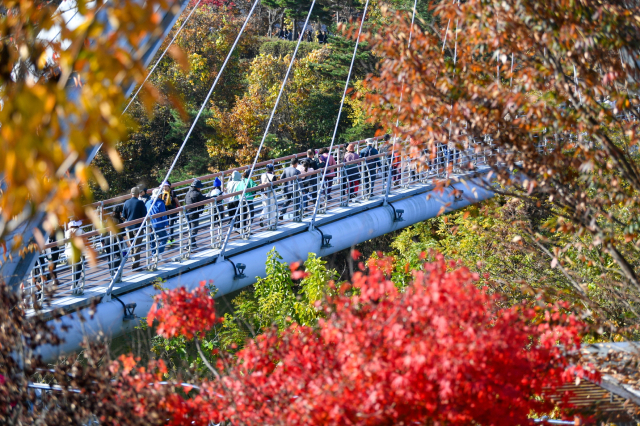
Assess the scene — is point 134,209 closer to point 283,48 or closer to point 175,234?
point 175,234

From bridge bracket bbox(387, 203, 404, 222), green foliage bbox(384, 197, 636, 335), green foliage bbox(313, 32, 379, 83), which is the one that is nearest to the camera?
green foliage bbox(384, 197, 636, 335)

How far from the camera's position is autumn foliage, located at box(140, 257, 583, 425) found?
11.0 feet

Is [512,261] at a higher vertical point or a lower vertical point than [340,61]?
lower

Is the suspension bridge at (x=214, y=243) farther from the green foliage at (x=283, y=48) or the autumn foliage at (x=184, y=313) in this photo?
the green foliage at (x=283, y=48)

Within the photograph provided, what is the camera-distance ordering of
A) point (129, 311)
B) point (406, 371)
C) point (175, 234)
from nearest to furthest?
point (406, 371), point (129, 311), point (175, 234)

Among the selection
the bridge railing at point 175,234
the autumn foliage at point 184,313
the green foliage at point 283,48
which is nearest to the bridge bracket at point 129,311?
the bridge railing at point 175,234

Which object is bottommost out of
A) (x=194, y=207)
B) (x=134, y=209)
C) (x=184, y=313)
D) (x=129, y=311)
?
(x=184, y=313)

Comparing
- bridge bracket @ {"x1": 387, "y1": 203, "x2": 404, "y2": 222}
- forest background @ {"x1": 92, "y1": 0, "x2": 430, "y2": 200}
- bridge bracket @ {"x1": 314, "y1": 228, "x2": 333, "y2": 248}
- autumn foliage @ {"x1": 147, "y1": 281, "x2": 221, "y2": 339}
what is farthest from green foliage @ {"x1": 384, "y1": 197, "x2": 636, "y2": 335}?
forest background @ {"x1": 92, "y1": 0, "x2": 430, "y2": 200}

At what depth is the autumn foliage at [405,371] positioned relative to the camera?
3357mm

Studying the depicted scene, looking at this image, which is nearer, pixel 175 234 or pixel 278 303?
pixel 278 303

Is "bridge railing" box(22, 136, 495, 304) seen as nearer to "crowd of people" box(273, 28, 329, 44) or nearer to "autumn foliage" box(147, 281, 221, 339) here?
"autumn foliage" box(147, 281, 221, 339)

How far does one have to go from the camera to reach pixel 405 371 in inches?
137

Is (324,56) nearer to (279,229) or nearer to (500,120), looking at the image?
(279,229)

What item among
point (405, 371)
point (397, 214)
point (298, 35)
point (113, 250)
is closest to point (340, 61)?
point (298, 35)
